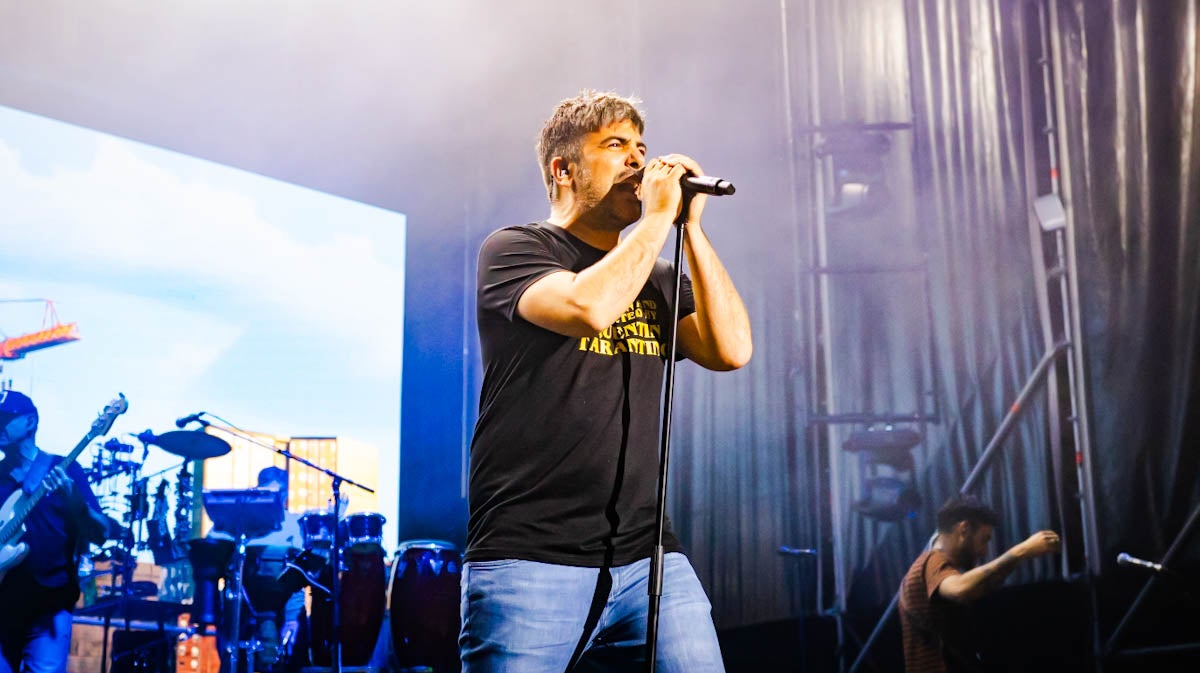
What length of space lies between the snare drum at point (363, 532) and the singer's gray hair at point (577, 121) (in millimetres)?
2959

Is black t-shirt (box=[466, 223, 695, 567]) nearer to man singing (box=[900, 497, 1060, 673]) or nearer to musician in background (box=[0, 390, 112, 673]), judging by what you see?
man singing (box=[900, 497, 1060, 673])

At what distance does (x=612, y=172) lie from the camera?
5.67 ft

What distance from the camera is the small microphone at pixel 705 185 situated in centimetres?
152

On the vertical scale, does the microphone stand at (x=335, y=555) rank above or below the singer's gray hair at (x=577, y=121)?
below

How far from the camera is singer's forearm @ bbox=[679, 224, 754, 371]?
1.66 m

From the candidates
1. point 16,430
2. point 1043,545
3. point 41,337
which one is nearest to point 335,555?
point 16,430

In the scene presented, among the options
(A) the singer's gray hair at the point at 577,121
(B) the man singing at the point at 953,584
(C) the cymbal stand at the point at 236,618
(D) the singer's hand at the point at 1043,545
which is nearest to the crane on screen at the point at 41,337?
(C) the cymbal stand at the point at 236,618

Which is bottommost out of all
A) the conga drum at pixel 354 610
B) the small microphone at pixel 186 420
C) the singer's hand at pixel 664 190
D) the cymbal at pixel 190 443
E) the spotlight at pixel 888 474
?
the conga drum at pixel 354 610

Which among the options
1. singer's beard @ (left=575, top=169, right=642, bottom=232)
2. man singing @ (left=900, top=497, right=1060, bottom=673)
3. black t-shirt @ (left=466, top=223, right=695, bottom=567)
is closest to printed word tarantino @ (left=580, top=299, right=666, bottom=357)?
black t-shirt @ (left=466, top=223, right=695, bottom=567)

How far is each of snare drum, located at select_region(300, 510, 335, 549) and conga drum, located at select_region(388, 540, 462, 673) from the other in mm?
326

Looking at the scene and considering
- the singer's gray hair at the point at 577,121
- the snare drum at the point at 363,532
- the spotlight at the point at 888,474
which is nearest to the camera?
the singer's gray hair at the point at 577,121

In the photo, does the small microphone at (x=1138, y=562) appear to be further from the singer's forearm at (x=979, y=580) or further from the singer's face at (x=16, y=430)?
the singer's face at (x=16, y=430)

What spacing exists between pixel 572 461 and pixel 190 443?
2.88 metres

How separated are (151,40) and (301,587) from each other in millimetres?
2454
